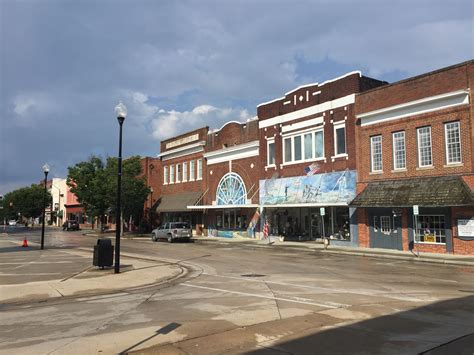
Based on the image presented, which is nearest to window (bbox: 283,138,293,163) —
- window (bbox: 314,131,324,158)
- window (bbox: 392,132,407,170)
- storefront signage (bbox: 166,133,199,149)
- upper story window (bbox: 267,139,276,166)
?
upper story window (bbox: 267,139,276,166)

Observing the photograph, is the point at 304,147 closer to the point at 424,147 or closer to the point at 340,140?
the point at 340,140

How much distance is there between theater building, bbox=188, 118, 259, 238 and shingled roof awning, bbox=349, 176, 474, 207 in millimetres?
10706

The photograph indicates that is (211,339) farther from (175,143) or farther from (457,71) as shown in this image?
(175,143)

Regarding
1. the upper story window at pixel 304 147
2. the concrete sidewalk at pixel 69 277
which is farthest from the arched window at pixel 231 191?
the concrete sidewalk at pixel 69 277

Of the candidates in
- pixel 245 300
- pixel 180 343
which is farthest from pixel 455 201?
pixel 180 343

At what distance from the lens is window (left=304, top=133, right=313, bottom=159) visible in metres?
32.7

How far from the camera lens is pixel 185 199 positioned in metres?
45.8

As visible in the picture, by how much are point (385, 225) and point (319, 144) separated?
26.5ft

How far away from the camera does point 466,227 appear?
22391 mm

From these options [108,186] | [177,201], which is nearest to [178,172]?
[177,201]

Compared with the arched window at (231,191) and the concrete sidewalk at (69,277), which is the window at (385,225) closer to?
the concrete sidewalk at (69,277)

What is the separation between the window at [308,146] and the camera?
32.7 metres

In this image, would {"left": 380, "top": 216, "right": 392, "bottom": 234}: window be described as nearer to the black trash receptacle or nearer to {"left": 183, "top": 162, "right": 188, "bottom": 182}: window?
the black trash receptacle

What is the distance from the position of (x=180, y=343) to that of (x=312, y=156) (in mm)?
26537
